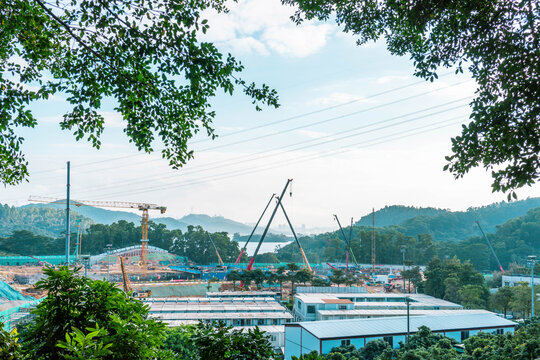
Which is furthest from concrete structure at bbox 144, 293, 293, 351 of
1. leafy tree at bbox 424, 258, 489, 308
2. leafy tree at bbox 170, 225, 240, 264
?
leafy tree at bbox 170, 225, 240, 264

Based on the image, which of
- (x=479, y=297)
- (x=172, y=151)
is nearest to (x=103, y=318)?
(x=172, y=151)

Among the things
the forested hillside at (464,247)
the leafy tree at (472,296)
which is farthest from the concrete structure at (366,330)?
the forested hillside at (464,247)

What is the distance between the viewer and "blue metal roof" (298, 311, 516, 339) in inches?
547

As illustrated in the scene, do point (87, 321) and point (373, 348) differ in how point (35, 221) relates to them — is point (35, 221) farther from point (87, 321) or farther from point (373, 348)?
point (87, 321)

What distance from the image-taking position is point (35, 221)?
109m

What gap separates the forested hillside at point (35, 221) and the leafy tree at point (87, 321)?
101m

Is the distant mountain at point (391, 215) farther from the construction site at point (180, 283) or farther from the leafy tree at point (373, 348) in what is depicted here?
the leafy tree at point (373, 348)

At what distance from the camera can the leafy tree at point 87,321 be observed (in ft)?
7.04

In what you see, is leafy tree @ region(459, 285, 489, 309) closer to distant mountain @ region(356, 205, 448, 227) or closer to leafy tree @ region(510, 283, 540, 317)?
leafy tree @ region(510, 283, 540, 317)

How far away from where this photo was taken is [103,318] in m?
2.44

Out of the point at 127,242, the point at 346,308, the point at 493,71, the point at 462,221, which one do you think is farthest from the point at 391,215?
the point at 493,71

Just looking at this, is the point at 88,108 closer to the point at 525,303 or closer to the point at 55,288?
the point at 55,288

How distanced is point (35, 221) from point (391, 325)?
11640 cm

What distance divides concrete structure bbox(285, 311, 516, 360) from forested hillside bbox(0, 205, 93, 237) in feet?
299
